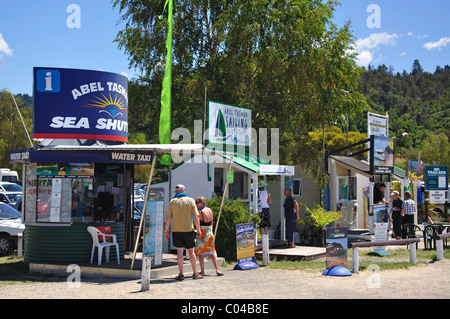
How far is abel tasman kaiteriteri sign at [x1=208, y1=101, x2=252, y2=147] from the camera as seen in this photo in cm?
1499

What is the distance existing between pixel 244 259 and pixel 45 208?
16.0 ft

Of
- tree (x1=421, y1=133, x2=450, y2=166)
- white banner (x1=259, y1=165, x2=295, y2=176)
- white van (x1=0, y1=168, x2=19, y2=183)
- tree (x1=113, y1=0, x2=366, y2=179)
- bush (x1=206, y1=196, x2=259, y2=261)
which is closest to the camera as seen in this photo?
bush (x1=206, y1=196, x2=259, y2=261)

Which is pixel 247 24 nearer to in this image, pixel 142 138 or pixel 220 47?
pixel 220 47

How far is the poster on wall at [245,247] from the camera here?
12844mm

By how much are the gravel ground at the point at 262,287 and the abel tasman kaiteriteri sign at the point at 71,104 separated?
11.3 feet

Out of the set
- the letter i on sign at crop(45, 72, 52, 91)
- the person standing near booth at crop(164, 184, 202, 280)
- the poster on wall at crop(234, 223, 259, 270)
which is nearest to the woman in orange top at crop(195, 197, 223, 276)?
the person standing near booth at crop(164, 184, 202, 280)

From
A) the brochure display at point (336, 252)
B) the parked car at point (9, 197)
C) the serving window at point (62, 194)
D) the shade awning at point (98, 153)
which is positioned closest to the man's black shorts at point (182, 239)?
the shade awning at point (98, 153)

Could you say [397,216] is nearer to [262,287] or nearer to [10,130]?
[262,287]

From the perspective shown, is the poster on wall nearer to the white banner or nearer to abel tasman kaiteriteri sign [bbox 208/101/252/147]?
abel tasman kaiteriteri sign [bbox 208/101/252/147]

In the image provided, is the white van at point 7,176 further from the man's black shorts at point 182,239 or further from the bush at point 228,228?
the man's black shorts at point 182,239

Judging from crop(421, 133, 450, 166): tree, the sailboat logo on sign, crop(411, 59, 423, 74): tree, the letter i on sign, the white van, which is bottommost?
the white van

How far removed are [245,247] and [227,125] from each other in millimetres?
4164

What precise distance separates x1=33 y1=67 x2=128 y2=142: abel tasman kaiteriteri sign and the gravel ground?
3.44 meters

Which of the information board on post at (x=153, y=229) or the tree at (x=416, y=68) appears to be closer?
the information board on post at (x=153, y=229)
